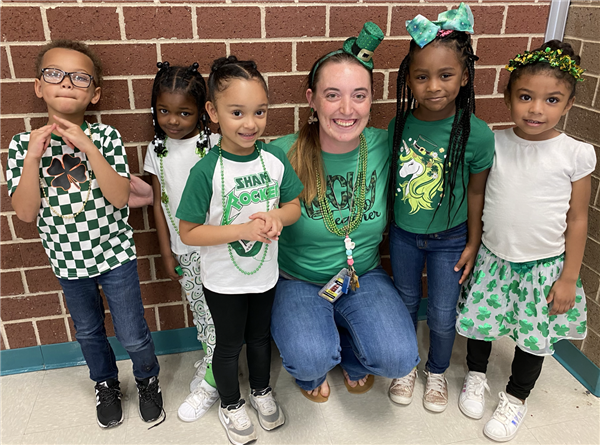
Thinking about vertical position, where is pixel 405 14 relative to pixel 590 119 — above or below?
above

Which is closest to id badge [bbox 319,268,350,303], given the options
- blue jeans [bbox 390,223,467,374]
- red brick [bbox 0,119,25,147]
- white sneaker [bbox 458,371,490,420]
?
blue jeans [bbox 390,223,467,374]

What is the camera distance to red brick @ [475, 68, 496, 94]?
2.18 m

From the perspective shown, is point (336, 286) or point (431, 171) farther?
point (336, 286)

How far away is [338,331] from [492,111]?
1229 mm

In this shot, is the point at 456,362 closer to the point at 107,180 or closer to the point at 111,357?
the point at 111,357

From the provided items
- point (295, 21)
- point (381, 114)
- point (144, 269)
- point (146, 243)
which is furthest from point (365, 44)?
point (144, 269)

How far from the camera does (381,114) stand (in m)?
2.15

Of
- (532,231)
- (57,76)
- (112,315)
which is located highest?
(57,76)

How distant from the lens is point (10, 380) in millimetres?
2160

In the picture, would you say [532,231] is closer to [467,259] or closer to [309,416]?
[467,259]

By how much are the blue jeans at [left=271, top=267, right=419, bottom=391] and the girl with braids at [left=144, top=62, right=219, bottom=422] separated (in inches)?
14.5

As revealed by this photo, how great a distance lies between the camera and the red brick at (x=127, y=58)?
72.1 inches

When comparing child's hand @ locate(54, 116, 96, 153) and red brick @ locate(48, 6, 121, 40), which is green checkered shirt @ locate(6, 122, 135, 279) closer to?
child's hand @ locate(54, 116, 96, 153)

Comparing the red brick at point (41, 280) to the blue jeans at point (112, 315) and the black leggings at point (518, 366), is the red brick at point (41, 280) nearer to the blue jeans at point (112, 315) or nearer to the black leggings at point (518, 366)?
the blue jeans at point (112, 315)
